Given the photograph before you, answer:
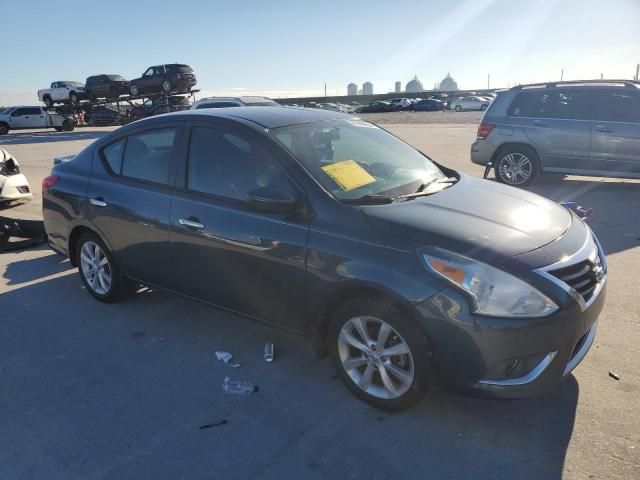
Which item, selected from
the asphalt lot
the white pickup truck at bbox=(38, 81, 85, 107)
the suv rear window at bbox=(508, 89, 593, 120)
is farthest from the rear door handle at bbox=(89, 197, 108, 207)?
the white pickup truck at bbox=(38, 81, 85, 107)

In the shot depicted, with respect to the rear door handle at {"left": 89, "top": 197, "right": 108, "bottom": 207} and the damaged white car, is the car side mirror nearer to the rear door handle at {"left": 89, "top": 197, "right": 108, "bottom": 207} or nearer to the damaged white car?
the rear door handle at {"left": 89, "top": 197, "right": 108, "bottom": 207}

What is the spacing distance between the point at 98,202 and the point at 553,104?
7.69m

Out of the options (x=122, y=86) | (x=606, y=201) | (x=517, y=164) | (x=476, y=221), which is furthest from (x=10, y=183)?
(x=122, y=86)

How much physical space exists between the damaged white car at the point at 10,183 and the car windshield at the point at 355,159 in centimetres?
655

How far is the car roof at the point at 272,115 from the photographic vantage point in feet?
11.9

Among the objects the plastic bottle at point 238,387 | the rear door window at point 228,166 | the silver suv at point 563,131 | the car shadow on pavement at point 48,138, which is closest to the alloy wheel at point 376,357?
the plastic bottle at point 238,387

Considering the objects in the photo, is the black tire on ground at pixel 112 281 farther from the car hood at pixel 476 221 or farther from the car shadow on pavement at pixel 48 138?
the car shadow on pavement at pixel 48 138

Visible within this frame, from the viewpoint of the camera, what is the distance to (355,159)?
3.62m

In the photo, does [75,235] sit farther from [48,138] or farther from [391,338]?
[48,138]

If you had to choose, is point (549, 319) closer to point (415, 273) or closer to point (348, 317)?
point (415, 273)

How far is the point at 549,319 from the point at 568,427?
0.68 meters

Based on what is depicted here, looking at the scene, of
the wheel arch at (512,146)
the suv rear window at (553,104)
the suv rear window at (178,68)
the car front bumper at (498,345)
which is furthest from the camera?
the suv rear window at (178,68)

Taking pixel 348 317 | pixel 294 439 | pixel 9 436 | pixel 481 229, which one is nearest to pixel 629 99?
pixel 481 229

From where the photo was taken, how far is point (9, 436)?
285 centimetres
